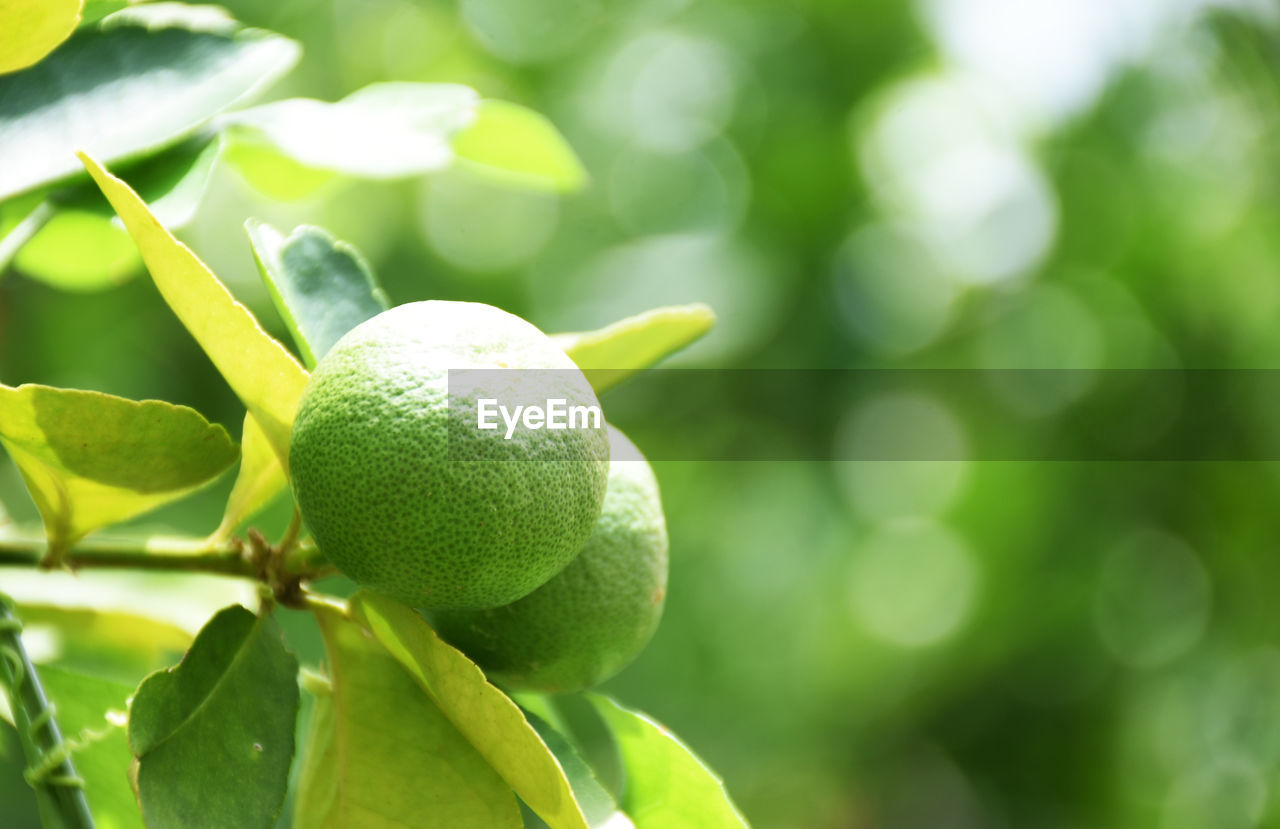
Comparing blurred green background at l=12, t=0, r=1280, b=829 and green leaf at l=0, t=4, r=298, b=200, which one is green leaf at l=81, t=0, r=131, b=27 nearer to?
green leaf at l=0, t=4, r=298, b=200

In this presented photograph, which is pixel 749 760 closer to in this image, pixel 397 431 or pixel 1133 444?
pixel 1133 444

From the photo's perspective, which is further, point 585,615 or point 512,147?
point 512,147

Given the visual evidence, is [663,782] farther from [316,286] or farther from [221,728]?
[316,286]

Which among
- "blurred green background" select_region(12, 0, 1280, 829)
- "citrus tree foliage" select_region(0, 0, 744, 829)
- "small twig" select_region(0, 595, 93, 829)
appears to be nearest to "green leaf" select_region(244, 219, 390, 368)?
"citrus tree foliage" select_region(0, 0, 744, 829)

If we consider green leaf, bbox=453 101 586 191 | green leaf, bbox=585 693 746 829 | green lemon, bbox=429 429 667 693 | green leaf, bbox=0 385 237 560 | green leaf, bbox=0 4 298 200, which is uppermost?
green leaf, bbox=0 4 298 200

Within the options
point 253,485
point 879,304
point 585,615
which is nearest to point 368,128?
point 253,485

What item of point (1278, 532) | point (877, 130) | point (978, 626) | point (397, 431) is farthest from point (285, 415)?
point (1278, 532)
